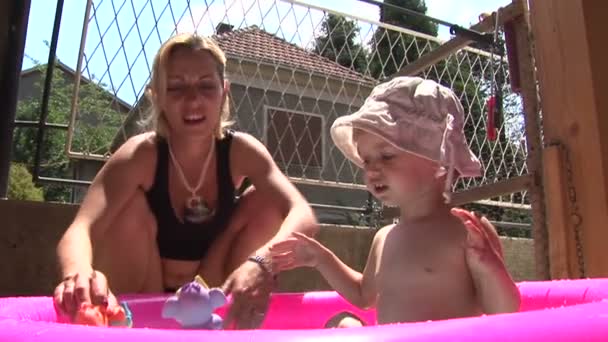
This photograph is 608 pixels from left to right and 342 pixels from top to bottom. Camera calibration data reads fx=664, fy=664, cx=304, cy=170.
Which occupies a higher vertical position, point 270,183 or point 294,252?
point 270,183

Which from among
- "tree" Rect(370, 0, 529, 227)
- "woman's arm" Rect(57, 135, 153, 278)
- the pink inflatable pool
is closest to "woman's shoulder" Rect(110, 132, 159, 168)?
"woman's arm" Rect(57, 135, 153, 278)

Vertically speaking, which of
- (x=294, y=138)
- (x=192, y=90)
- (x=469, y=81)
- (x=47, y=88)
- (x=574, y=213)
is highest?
(x=469, y=81)

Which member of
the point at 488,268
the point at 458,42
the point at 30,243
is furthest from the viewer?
the point at 458,42

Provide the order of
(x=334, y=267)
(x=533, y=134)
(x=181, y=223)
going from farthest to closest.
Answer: (x=533, y=134) < (x=181, y=223) < (x=334, y=267)

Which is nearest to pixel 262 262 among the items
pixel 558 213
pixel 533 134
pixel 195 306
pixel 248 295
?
pixel 248 295

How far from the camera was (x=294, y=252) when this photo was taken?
4.52ft

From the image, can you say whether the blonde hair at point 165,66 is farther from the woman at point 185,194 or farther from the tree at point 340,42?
the tree at point 340,42

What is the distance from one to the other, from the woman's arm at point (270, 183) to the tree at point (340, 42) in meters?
1.32

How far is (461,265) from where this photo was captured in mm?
1269

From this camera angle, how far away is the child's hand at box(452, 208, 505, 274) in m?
1.11

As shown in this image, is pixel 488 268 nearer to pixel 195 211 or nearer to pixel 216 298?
pixel 216 298

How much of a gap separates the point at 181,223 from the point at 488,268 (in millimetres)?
911

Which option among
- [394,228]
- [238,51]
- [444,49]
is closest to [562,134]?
[394,228]

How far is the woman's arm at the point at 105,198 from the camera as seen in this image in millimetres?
1391
